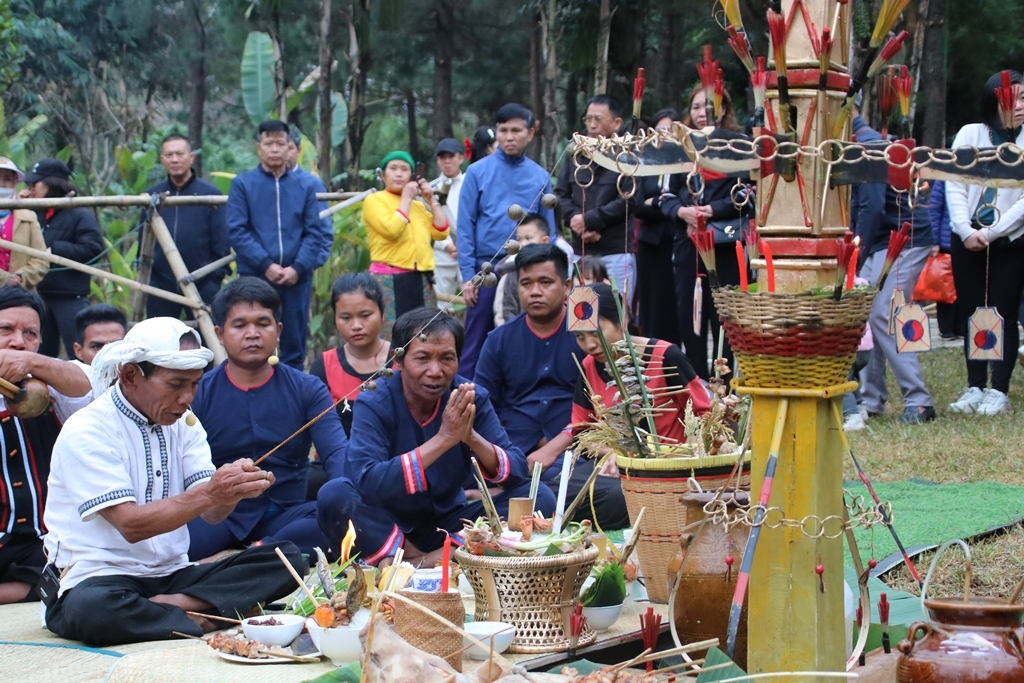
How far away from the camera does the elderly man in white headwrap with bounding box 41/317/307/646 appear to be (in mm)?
3498

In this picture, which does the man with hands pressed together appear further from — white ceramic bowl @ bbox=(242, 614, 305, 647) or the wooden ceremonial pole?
the wooden ceremonial pole

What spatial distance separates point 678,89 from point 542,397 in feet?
26.1

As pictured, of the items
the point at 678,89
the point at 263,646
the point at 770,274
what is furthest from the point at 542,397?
the point at 678,89

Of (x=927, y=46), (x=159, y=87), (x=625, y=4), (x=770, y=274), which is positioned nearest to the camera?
(x=770, y=274)

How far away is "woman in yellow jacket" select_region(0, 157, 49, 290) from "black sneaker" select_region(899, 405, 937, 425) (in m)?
5.28

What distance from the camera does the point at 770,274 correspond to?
242 cm

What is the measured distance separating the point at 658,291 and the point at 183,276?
2.94m

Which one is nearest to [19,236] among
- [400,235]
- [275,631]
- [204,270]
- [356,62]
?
[204,270]

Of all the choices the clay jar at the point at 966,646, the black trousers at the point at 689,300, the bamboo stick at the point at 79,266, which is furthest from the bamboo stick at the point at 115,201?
the clay jar at the point at 966,646

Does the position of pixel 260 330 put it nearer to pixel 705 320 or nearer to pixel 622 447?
pixel 622 447

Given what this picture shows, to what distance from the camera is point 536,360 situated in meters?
5.42

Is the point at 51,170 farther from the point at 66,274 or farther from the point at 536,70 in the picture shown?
the point at 536,70

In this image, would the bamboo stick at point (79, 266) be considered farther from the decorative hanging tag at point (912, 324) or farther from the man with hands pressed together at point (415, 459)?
the decorative hanging tag at point (912, 324)

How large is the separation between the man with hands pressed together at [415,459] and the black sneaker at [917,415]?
124 inches
